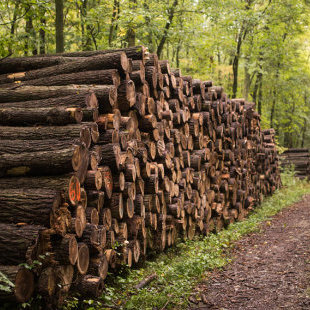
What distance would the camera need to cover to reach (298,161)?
23.3 meters

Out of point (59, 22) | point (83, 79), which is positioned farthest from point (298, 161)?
point (83, 79)

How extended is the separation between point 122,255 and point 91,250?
1.08m

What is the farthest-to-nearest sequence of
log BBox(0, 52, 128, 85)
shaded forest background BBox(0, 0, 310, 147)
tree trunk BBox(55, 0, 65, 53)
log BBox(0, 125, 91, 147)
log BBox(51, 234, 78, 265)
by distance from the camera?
shaded forest background BBox(0, 0, 310, 147) → tree trunk BBox(55, 0, 65, 53) → log BBox(0, 52, 128, 85) → log BBox(0, 125, 91, 147) → log BBox(51, 234, 78, 265)

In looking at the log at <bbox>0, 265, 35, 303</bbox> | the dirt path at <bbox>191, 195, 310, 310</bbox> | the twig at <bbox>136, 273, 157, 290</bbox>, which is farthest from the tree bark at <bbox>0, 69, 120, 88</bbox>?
the dirt path at <bbox>191, 195, 310, 310</bbox>

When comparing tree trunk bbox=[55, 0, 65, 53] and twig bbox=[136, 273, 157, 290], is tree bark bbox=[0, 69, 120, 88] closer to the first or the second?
twig bbox=[136, 273, 157, 290]

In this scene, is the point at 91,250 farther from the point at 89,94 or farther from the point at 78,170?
the point at 89,94

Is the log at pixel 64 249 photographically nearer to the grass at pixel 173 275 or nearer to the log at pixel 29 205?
the log at pixel 29 205

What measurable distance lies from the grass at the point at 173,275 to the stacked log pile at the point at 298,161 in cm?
1465

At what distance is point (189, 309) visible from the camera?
15.7ft

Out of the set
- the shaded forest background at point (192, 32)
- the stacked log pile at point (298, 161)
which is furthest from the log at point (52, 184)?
the stacked log pile at point (298, 161)

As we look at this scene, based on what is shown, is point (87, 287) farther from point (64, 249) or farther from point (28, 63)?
Result: point (28, 63)

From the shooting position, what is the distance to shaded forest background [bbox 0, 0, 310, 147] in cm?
1041

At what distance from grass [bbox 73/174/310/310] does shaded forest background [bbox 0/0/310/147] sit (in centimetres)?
547

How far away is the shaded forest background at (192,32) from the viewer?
34.1 feet
